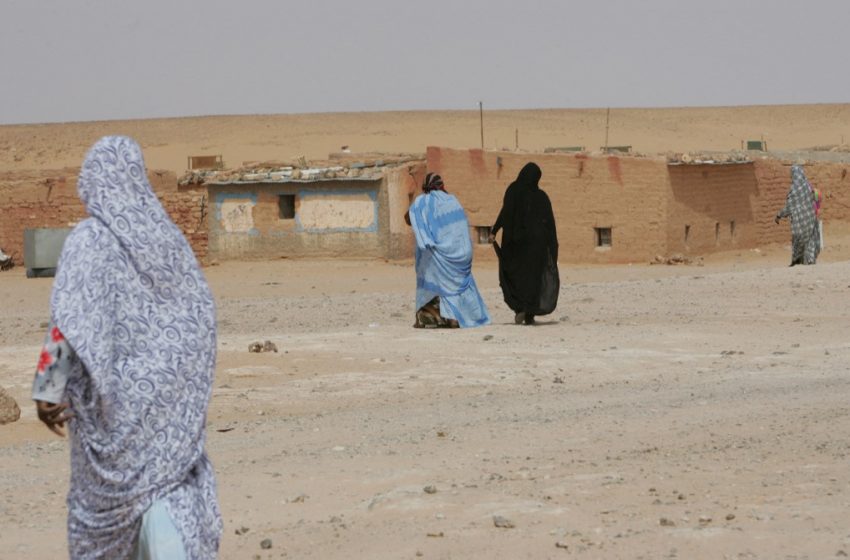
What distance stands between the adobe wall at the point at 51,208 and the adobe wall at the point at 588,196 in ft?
14.6

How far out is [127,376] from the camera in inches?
167

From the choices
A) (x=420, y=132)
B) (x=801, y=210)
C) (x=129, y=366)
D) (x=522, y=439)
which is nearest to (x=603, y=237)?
(x=801, y=210)

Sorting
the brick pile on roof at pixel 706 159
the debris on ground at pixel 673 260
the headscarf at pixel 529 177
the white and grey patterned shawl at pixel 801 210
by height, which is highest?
the brick pile on roof at pixel 706 159

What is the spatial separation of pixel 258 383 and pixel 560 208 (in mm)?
14087

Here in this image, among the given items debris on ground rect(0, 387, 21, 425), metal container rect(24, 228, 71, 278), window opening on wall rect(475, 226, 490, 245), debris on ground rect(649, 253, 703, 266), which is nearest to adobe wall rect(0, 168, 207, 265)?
metal container rect(24, 228, 71, 278)

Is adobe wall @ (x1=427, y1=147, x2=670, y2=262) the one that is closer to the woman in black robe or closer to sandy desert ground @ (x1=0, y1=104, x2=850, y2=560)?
sandy desert ground @ (x1=0, y1=104, x2=850, y2=560)

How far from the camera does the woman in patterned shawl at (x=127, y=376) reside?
4195mm

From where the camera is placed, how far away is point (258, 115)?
88.5 metres

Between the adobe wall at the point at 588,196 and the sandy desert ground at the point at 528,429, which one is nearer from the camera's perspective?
the sandy desert ground at the point at 528,429

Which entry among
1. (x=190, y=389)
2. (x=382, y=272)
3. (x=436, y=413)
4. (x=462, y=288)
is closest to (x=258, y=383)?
(x=436, y=413)

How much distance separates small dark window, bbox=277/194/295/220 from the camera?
2611 cm

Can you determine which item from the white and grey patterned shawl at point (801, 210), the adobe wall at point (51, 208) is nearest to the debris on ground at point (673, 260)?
the white and grey patterned shawl at point (801, 210)

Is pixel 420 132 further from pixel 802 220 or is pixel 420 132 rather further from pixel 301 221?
pixel 802 220

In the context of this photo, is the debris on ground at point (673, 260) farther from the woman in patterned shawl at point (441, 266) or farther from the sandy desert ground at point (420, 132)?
the sandy desert ground at point (420, 132)
